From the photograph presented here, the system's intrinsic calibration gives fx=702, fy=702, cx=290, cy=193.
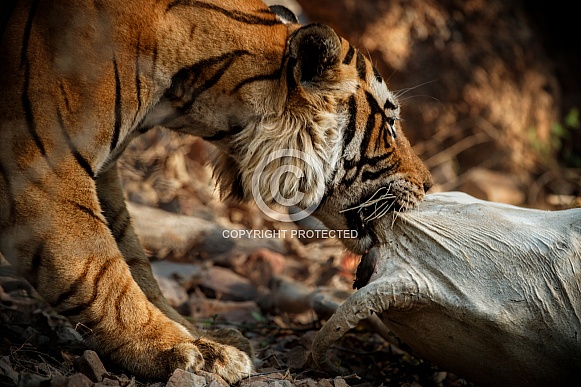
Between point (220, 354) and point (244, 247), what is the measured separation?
2.25 m

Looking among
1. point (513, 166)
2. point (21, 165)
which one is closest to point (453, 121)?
point (513, 166)

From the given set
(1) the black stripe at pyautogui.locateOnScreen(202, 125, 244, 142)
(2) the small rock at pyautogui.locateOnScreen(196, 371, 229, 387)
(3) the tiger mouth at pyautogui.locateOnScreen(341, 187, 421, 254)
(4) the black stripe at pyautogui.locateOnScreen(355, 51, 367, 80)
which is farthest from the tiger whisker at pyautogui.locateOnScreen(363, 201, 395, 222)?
(2) the small rock at pyautogui.locateOnScreen(196, 371, 229, 387)

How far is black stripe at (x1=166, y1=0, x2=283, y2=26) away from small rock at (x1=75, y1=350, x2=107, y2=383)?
1327mm

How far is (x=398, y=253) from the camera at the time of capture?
110 inches

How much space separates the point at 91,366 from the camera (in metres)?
2.38

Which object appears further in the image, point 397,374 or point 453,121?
point 453,121

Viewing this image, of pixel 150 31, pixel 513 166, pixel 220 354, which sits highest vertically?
pixel 513 166

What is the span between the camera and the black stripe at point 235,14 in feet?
9.07

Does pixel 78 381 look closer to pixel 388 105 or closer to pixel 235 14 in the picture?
pixel 235 14

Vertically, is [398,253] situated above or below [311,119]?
below

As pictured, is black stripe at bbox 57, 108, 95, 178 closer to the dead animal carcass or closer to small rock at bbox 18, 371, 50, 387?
small rock at bbox 18, 371, 50, 387

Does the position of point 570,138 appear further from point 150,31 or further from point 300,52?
point 150,31

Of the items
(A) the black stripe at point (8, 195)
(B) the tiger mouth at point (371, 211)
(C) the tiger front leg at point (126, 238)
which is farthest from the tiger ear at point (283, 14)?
(A) the black stripe at point (8, 195)

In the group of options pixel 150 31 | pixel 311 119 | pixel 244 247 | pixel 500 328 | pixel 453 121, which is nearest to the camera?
pixel 500 328
